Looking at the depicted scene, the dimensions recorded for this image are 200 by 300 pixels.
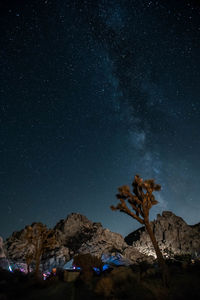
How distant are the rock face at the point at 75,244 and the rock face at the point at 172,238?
967cm

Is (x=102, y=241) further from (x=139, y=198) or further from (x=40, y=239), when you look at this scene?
(x=139, y=198)

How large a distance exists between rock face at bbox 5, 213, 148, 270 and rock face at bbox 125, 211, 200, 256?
9.67 metres

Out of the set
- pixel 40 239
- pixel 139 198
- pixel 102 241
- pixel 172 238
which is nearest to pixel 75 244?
pixel 102 241

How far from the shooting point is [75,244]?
171 ft

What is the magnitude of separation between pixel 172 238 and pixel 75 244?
32545 millimetres

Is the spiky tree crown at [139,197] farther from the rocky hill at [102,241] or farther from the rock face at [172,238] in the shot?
the rock face at [172,238]

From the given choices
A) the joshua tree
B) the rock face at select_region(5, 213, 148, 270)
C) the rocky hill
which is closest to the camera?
the joshua tree

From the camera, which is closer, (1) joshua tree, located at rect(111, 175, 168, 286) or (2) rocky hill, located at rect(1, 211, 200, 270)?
(1) joshua tree, located at rect(111, 175, 168, 286)

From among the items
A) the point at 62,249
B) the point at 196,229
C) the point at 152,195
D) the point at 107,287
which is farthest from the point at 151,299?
the point at 196,229

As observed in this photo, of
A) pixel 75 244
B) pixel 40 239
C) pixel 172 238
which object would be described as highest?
pixel 75 244

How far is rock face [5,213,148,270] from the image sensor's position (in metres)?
39.4

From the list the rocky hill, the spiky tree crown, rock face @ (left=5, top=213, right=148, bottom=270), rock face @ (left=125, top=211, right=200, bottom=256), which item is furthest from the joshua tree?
rock face @ (left=125, top=211, right=200, bottom=256)

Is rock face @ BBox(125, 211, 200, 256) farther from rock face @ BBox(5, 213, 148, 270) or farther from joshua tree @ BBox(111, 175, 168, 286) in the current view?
joshua tree @ BBox(111, 175, 168, 286)

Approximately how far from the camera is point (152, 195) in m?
10.6
